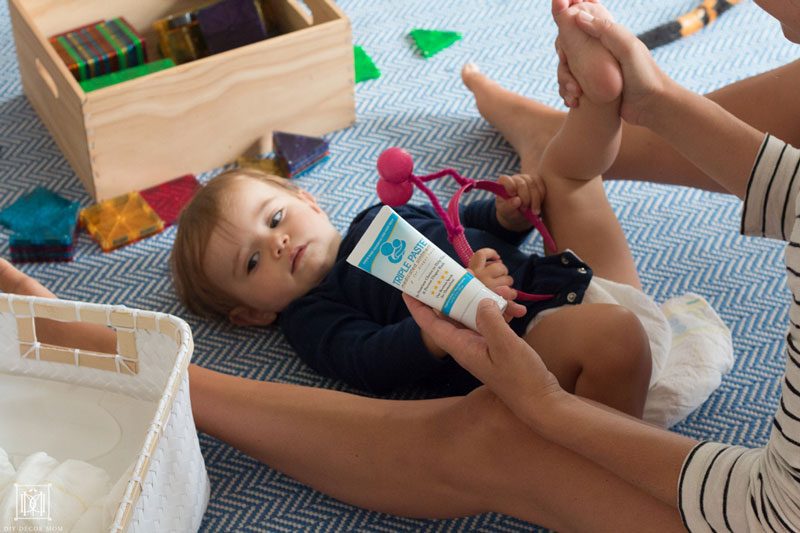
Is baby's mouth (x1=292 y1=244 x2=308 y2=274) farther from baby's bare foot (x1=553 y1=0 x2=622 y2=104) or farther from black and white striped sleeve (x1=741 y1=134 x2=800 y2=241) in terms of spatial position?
black and white striped sleeve (x1=741 y1=134 x2=800 y2=241)

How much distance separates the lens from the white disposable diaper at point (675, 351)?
1.06 metres

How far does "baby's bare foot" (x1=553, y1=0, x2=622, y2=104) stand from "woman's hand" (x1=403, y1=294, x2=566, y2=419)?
27 centimetres

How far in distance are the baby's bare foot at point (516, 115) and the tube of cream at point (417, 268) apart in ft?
1.55

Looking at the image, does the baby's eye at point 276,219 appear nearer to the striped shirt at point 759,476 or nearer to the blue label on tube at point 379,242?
the blue label on tube at point 379,242

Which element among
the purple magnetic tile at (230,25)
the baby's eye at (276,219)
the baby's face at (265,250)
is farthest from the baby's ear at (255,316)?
the purple magnetic tile at (230,25)

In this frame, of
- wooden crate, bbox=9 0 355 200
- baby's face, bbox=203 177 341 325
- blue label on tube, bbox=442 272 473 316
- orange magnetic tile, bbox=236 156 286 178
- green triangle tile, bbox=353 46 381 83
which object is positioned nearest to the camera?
blue label on tube, bbox=442 272 473 316

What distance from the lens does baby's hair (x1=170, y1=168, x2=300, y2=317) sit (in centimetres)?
118

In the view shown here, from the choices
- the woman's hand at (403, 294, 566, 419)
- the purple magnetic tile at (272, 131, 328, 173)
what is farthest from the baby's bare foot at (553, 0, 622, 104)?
the purple magnetic tile at (272, 131, 328, 173)

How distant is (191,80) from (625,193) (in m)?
0.59

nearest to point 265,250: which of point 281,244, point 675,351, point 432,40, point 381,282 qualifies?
point 281,244

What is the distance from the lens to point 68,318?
950 millimetres

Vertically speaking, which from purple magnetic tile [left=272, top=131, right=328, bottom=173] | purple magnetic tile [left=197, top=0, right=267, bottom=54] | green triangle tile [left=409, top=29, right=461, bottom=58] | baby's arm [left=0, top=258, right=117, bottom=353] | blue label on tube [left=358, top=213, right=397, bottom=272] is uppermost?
blue label on tube [left=358, top=213, right=397, bottom=272]

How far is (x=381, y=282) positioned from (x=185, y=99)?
0.39 metres

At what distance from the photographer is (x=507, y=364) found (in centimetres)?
88
